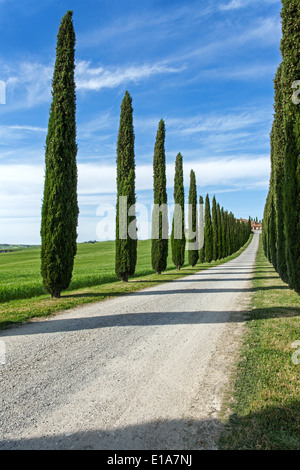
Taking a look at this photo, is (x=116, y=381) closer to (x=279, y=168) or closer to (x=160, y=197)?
(x=279, y=168)

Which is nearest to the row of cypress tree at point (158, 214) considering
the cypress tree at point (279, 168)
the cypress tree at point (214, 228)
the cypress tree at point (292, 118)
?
the cypress tree at point (214, 228)

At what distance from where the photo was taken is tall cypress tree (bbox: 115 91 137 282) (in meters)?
16.8

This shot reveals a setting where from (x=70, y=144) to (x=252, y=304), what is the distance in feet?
28.6

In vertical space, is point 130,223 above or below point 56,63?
below

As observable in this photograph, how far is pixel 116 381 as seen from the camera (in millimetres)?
4016

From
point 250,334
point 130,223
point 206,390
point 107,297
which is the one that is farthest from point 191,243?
point 206,390

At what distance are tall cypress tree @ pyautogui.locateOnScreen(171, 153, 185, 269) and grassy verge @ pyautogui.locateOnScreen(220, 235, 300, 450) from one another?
1898 cm

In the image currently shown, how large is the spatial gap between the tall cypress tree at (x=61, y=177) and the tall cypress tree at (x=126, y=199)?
507cm

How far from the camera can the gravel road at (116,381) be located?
2855 millimetres

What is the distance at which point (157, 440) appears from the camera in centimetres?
276

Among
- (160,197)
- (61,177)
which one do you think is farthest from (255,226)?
(61,177)

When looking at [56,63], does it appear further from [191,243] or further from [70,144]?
[191,243]

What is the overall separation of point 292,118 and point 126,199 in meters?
10.6
